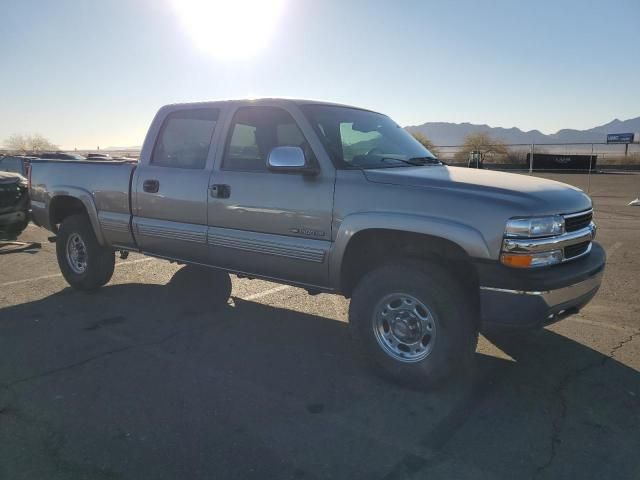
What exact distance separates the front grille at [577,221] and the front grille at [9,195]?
8.98 meters

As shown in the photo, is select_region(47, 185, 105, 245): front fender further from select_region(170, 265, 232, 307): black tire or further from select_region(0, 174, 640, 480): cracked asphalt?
select_region(170, 265, 232, 307): black tire

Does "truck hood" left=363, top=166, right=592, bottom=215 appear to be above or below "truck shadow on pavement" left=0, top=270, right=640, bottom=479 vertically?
above

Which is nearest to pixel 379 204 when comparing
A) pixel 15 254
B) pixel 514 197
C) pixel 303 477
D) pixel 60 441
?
pixel 514 197

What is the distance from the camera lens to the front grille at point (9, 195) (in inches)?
363

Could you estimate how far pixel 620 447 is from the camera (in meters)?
3.01

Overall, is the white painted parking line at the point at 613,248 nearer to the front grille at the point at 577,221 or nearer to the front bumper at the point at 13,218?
the front grille at the point at 577,221

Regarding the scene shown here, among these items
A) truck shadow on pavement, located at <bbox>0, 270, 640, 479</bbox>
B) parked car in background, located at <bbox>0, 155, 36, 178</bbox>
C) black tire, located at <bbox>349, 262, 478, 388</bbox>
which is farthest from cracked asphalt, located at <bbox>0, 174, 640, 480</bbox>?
parked car in background, located at <bbox>0, 155, 36, 178</bbox>

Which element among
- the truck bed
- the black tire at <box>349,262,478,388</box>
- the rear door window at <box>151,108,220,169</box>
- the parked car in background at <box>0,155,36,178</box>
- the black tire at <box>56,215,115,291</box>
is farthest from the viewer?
the parked car in background at <box>0,155,36,178</box>

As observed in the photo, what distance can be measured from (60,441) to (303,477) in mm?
1409

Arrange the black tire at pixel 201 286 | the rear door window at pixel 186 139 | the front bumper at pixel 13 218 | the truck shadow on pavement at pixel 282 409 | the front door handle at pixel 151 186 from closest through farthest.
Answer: the truck shadow on pavement at pixel 282 409 → the rear door window at pixel 186 139 → the front door handle at pixel 151 186 → the black tire at pixel 201 286 → the front bumper at pixel 13 218

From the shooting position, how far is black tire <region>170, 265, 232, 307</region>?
5965 mm

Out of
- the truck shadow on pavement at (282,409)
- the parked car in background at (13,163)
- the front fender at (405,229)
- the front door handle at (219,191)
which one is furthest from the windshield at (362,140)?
the parked car in background at (13,163)

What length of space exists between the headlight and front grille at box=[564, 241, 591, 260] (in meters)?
0.22

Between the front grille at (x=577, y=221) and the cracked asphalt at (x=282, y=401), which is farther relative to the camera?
the front grille at (x=577, y=221)
